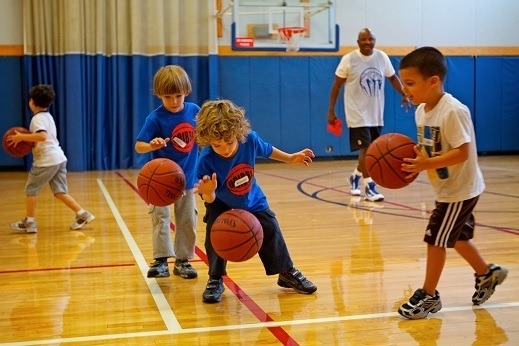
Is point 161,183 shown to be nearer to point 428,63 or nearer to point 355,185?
point 428,63

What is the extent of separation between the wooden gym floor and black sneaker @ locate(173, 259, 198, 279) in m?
0.05

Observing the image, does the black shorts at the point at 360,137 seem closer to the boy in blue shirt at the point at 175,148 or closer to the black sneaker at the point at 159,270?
the boy in blue shirt at the point at 175,148

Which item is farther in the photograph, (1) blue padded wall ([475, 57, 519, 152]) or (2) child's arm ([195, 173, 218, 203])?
(1) blue padded wall ([475, 57, 519, 152])

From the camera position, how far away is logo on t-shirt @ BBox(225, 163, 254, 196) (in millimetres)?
3877

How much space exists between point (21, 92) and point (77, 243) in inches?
308

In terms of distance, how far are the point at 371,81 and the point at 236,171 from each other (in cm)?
488

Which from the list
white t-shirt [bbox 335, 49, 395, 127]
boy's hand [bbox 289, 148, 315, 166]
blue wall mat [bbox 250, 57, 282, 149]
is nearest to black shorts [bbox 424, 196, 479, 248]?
boy's hand [bbox 289, 148, 315, 166]

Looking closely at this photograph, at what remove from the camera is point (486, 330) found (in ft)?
11.0

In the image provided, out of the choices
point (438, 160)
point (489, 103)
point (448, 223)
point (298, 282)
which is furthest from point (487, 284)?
point (489, 103)

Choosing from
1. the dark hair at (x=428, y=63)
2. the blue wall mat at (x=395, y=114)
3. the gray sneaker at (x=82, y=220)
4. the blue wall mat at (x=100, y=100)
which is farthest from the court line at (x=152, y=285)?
the blue wall mat at (x=395, y=114)

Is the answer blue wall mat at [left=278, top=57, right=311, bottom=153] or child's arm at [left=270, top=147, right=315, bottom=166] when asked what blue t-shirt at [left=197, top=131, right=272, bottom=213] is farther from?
blue wall mat at [left=278, top=57, right=311, bottom=153]

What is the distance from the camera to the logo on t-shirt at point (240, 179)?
3877mm

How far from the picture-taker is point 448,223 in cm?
359

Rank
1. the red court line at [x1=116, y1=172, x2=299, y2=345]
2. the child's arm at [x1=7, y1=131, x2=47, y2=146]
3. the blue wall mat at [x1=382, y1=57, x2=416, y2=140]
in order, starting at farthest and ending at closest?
the blue wall mat at [x1=382, y1=57, x2=416, y2=140]
the child's arm at [x1=7, y1=131, x2=47, y2=146]
the red court line at [x1=116, y1=172, x2=299, y2=345]
